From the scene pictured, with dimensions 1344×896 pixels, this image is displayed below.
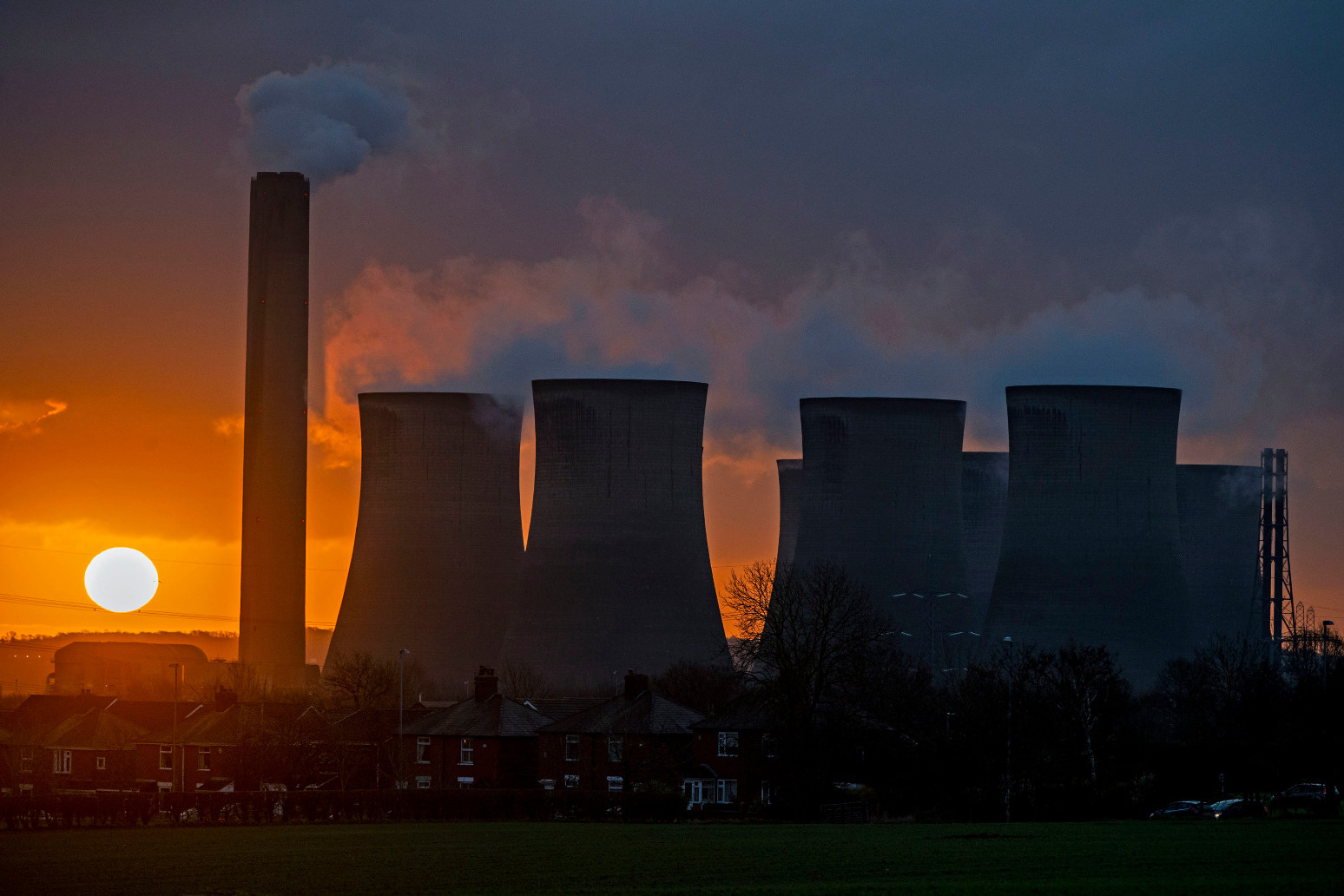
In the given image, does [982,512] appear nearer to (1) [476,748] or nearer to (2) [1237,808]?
(1) [476,748]

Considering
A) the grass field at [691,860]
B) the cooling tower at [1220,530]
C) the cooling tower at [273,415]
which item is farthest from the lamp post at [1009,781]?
the cooling tower at [1220,530]

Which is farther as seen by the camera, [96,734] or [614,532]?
[614,532]

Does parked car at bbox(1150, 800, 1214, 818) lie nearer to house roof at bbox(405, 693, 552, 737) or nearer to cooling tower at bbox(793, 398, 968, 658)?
house roof at bbox(405, 693, 552, 737)

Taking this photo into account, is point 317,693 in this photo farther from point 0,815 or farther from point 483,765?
point 0,815

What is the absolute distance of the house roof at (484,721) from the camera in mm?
30312

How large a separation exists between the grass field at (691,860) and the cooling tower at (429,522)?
16527mm

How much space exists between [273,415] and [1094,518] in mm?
17939

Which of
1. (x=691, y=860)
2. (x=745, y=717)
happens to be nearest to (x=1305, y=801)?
(x=745, y=717)

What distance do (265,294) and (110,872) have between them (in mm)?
26218

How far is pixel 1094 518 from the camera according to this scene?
1407 inches

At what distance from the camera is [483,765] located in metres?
30.1

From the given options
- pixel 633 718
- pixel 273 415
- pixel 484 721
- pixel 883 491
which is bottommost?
pixel 484 721

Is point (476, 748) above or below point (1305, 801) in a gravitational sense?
Answer: above

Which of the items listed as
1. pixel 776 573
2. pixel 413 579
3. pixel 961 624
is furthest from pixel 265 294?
pixel 961 624
